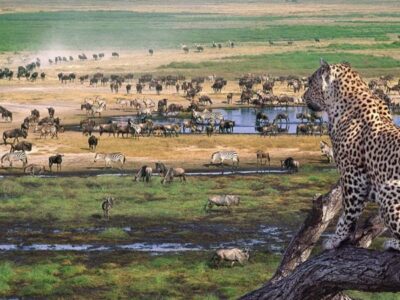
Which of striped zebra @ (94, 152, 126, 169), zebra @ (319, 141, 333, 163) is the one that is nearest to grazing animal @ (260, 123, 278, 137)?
Result: zebra @ (319, 141, 333, 163)

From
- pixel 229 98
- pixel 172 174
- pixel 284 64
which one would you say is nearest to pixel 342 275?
pixel 172 174

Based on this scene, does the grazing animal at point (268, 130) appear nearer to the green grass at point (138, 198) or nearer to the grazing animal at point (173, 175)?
the green grass at point (138, 198)

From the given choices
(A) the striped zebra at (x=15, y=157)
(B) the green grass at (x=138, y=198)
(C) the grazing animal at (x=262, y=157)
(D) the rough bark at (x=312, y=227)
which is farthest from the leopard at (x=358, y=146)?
(A) the striped zebra at (x=15, y=157)

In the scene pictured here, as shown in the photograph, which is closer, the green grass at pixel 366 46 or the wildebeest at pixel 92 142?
the wildebeest at pixel 92 142

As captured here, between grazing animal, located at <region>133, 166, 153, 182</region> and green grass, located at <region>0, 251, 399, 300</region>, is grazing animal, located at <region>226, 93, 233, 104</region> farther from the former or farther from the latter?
green grass, located at <region>0, 251, 399, 300</region>

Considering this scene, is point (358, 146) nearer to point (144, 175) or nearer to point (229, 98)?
point (144, 175)
